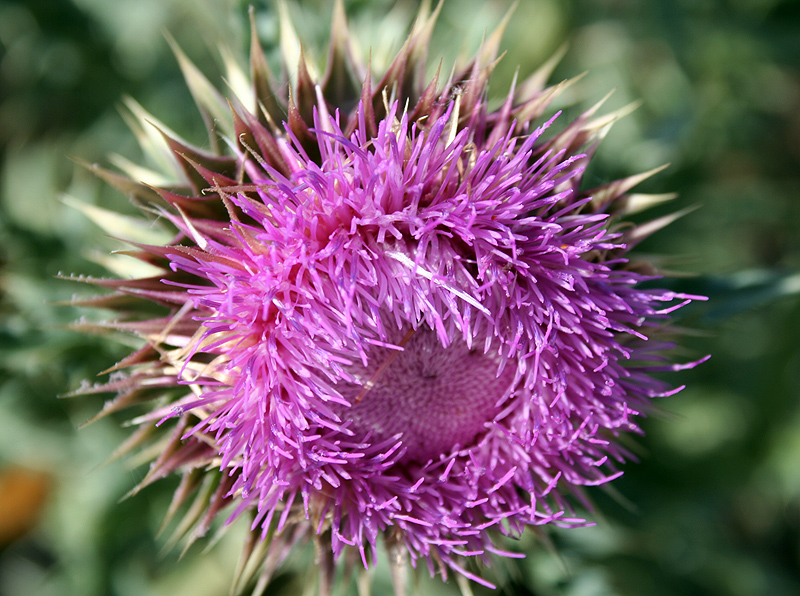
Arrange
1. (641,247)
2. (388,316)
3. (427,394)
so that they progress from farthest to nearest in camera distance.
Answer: (641,247) → (427,394) → (388,316)

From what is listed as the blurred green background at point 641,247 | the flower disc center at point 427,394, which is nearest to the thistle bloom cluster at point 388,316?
the flower disc center at point 427,394

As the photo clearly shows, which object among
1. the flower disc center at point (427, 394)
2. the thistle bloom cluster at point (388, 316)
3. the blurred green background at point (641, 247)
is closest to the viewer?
the thistle bloom cluster at point (388, 316)

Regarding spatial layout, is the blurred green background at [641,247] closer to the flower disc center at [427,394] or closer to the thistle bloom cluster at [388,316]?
the thistle bloom cluster at [388,316]

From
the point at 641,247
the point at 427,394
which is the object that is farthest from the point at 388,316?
the point at 641,247

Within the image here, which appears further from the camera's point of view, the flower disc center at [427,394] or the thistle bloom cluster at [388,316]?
the flower disc center at [427,394]

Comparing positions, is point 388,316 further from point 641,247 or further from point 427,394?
point 641,247

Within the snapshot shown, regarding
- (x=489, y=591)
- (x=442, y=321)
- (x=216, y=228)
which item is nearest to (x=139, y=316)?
(x=216, y=228)

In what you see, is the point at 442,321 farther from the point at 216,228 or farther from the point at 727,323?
the point at 727,323
